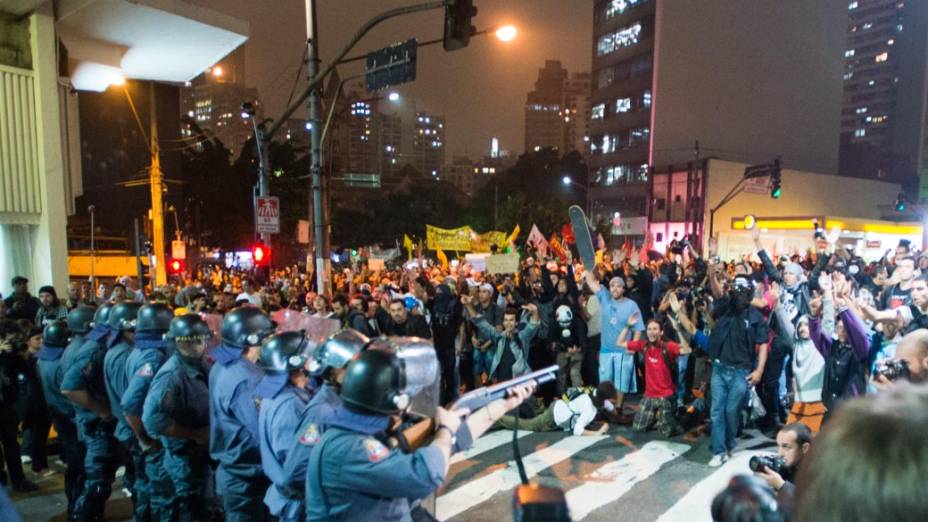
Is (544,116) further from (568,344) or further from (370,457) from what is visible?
(370,457)

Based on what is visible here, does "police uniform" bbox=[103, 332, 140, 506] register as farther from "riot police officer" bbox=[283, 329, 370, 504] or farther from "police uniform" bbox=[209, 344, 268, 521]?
"riot police officer" bbox=[283, 329, 370, 504]

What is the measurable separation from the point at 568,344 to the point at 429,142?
163576mm

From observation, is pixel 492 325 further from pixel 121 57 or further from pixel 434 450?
pixel 121 57

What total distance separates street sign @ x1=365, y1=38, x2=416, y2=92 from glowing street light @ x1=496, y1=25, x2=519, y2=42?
132 centimetres

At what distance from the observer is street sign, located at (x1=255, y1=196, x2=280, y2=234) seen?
10.5 m

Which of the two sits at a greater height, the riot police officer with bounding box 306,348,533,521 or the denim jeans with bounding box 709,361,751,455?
the riot police officer with bounding box 306,348,533,521

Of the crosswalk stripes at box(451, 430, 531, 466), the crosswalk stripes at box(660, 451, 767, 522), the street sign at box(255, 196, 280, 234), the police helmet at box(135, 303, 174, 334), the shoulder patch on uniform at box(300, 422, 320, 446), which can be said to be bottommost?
the crosswalk stripes at box(451, 430, 531, 466)

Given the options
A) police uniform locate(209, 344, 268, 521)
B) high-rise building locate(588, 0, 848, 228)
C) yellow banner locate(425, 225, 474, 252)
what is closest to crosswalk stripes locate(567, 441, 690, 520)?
police uniform locate(209, 344, 268, 521)

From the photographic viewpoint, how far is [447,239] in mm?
20703

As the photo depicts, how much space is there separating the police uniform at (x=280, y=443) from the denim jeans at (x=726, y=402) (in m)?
5.17

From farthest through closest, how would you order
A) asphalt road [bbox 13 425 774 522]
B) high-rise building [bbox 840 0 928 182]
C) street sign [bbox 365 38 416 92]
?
high-rise building [bbox 840 0 928 182], street sign [bbox 365 38 416 92], asphalt road [bbox 13 425 774 522]

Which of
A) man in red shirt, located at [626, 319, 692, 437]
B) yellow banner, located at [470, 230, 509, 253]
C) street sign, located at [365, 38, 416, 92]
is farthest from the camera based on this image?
yellow banner, located at [470, 230, 509, 253]

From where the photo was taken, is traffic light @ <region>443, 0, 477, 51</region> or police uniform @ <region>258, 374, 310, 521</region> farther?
A: traffic light @ <region>443, 0, 477, 51</region>

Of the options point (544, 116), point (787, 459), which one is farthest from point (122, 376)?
point (544, 116)
